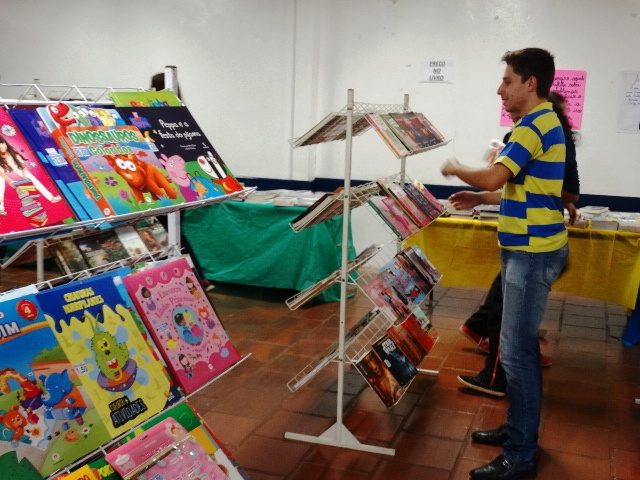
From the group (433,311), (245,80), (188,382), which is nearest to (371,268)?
(433,311)

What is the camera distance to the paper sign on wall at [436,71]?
5.88 meters

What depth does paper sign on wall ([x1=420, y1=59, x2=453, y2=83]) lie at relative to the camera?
→ 19.3ft

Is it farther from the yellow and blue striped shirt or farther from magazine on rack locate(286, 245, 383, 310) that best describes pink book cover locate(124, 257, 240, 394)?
the yellow and blue striped shirt

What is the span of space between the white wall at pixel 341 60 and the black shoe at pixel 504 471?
3.41m

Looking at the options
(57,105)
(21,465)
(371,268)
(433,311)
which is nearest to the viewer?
(21,465)

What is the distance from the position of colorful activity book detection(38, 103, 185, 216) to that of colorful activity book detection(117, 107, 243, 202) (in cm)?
5

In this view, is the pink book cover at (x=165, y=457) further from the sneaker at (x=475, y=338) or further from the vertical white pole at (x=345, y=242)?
the sneaker at (x=475, y=338)

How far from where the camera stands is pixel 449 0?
5.78m

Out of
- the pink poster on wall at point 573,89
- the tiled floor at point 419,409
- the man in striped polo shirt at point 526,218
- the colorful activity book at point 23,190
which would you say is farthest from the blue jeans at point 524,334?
the pink poster on wall at point 573,89

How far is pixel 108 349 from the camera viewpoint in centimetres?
192

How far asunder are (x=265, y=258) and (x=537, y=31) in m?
2.74

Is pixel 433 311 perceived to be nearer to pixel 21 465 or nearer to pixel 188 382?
pixel 188 382

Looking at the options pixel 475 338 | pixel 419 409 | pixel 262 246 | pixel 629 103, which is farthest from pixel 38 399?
pixel 629 103

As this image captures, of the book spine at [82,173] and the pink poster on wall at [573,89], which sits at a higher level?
the pink poster on wall at [573,89]
